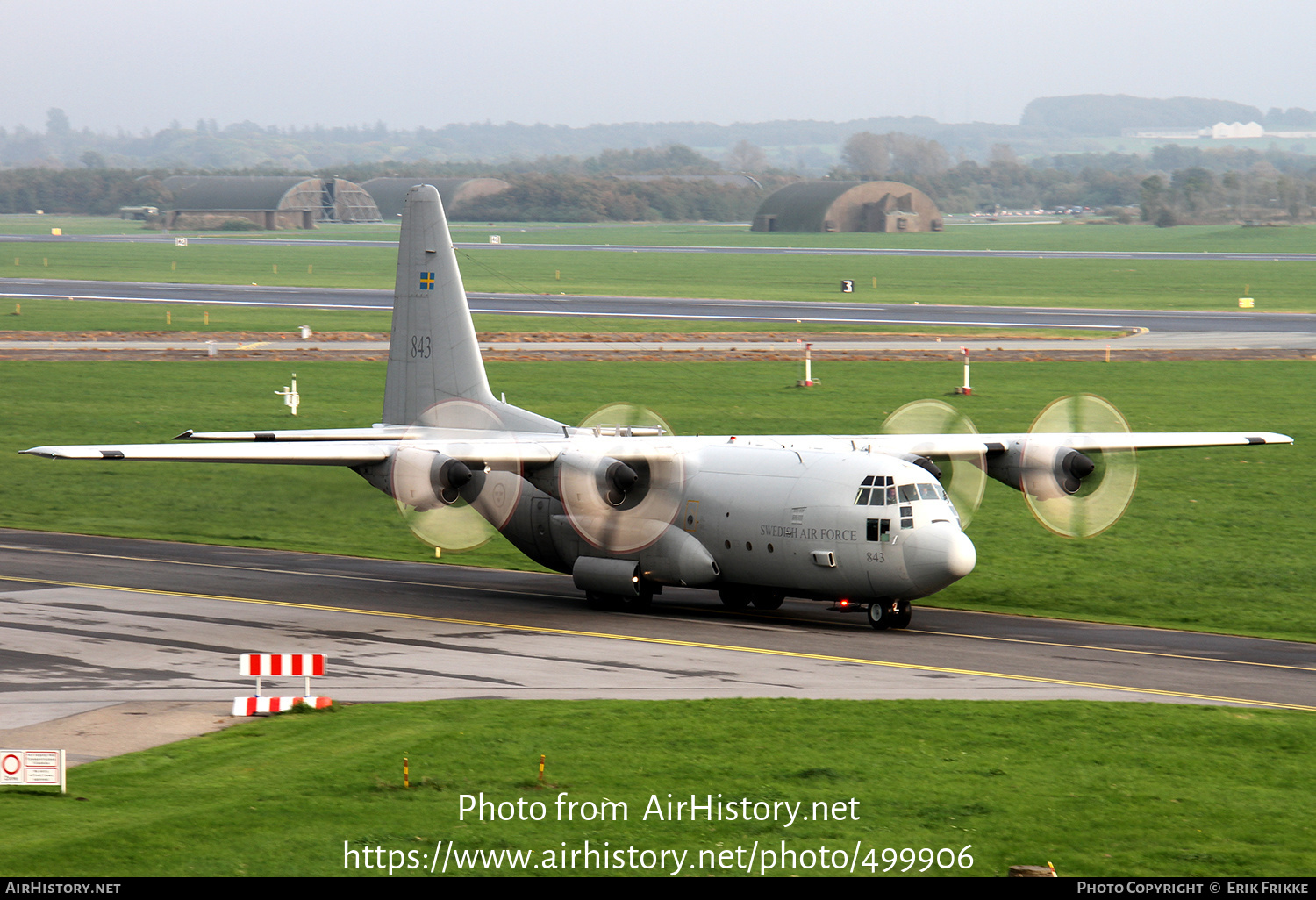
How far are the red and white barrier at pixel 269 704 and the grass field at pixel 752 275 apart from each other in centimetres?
9272

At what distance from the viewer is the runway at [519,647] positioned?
24.7 m

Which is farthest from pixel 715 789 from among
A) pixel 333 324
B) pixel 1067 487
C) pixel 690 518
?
pixel 333 324

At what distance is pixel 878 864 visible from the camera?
1634 cm

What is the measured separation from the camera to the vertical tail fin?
37.4 m

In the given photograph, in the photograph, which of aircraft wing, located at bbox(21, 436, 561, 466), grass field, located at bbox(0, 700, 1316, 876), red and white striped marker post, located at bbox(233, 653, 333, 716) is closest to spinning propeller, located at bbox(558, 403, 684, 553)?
aircraft wing, located at bbox(21, 436, 561, 466)

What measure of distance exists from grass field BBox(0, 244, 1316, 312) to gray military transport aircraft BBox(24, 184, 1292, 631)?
7723cm

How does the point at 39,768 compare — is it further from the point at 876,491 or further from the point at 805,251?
the point at 805,251

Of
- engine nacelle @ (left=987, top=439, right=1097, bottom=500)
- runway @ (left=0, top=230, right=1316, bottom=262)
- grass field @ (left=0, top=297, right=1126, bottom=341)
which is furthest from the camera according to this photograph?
runway @ (left=0, top=230, right=1316, bottom=262)

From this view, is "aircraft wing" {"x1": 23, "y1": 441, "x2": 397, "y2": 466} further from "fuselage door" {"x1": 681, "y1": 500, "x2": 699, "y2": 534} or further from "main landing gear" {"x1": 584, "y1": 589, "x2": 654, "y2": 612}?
"fuselage door" {"x1": 681, "y1": 500, "x2": 699, "y2": 534}

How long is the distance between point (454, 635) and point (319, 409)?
3494cm

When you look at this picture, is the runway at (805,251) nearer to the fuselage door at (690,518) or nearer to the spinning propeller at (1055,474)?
the spinning propeller at (1055,474)

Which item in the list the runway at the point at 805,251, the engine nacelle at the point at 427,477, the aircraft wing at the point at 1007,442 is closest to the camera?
the engine nacelle at the point at 427,477

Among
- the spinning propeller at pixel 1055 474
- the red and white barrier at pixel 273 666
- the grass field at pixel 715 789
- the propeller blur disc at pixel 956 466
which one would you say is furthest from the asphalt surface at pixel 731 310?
the red and white barrier at pixel 273 666

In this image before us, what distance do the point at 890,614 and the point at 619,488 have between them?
6343 mm
